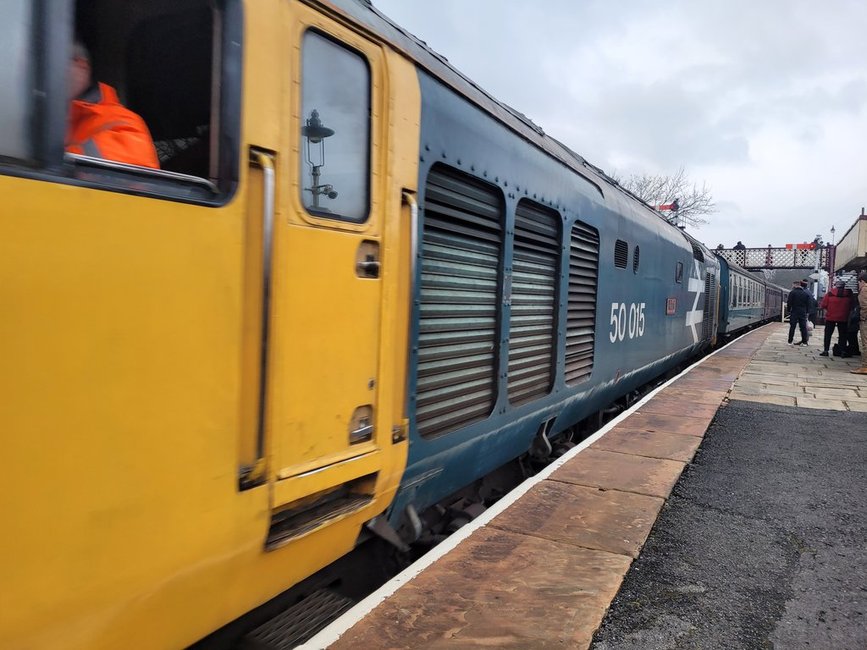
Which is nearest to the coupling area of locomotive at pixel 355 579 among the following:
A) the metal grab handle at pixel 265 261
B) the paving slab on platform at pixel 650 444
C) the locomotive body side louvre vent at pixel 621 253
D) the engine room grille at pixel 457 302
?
the engine room grille at pixel 457 302

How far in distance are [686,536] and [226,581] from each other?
251cm

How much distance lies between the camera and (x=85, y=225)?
138cm

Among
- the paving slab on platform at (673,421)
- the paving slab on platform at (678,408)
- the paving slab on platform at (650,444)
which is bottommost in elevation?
the paving slab on platform at (650,444)

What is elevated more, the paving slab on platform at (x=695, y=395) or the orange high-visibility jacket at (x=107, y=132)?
the orange high-visibility jacket at (x=107, y=132)

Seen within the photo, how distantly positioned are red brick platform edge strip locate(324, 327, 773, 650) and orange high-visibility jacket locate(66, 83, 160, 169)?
1.71 meters

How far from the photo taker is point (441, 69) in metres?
3.00

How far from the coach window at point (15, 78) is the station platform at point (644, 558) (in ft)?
5.84

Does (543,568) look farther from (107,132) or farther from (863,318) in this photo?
(863,318)

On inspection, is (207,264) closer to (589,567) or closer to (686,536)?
(589,567)

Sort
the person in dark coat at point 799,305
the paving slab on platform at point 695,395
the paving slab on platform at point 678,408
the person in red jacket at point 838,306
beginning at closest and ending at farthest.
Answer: the paving slab on platform at point 678,408
the paving slab on platform at point 695,395
the person in red jacket at point 838,306
the person in dark coat at point 799,305

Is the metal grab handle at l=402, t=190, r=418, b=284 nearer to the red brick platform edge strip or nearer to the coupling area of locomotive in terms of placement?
the coupling area of locomotive

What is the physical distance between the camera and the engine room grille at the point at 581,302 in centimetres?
468

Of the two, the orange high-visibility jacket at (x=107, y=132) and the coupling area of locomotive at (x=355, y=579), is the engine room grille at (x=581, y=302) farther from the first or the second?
the orange high-visibility jacket at (x=107, y=132)

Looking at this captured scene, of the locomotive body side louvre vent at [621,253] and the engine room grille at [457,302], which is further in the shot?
the locomotive body side louvre vent at [621,253]
